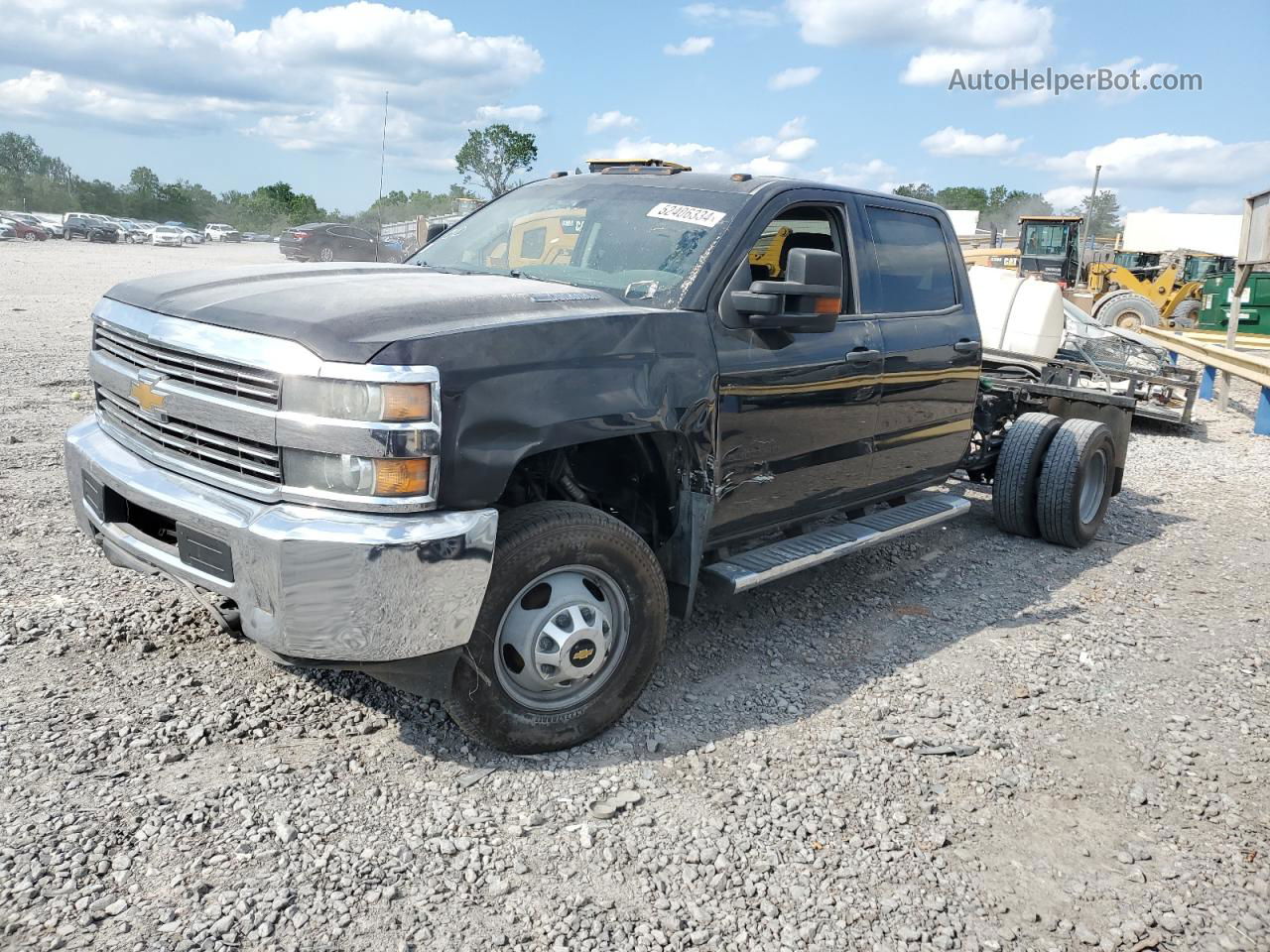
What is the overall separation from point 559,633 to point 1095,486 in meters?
4.72

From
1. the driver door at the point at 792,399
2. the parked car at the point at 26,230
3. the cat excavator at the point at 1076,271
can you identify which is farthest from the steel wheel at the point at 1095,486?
the parked car at the point at 26,230

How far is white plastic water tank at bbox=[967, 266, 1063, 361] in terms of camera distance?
8.37 metres

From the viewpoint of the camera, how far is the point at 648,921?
2.64 m

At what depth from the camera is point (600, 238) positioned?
4.21m

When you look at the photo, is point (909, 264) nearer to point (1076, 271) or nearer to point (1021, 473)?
point (1021, 473)

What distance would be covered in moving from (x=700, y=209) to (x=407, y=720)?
2296mm

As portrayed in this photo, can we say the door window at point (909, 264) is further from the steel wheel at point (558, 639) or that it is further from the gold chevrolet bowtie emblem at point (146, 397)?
the gold chevrolet bowtie emblem at point (146, 397)

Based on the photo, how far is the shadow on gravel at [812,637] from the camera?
3602 mm

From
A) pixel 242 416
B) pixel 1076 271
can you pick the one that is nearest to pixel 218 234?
pixel 1076 271

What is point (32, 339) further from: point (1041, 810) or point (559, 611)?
point (1041, 810)

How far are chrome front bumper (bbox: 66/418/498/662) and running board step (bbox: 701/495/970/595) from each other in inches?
50.1

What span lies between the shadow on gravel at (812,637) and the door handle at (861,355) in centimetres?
127

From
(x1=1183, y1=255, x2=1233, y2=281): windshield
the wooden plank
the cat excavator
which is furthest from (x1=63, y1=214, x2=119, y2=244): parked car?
the wooden plank

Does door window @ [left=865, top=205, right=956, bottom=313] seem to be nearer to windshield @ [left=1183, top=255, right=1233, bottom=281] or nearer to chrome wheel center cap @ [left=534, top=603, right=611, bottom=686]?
chrome wheel center cap @ [left=534, top=603, right=611, bottom=686]
